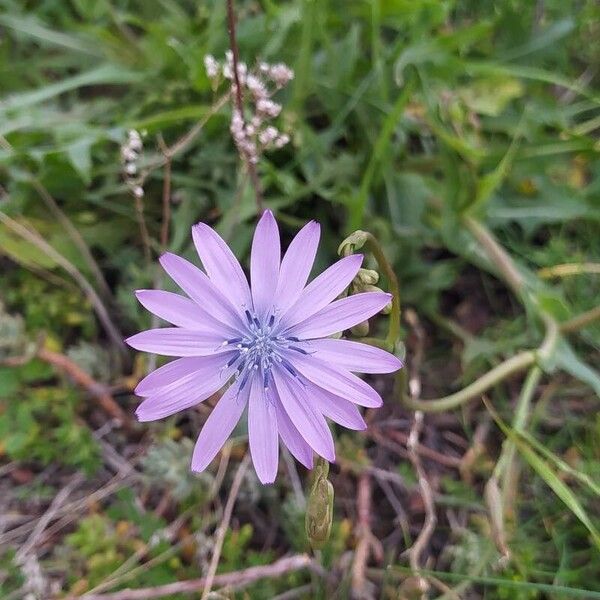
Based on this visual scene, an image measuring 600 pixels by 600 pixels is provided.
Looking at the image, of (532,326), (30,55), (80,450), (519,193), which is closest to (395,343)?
(532,326)

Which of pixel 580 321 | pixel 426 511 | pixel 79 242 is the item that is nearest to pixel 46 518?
pixel 79 242

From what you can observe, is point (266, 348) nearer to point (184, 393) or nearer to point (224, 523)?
point (184, 393)

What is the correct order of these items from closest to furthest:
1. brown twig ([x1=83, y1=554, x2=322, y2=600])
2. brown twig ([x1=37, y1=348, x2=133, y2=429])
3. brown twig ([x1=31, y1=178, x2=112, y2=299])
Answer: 1. brown twig ([x1=83, y1=554, x2=322, y2=600])
2. brown twig ([x1=37, y1=348, x2=133, y2=429])
3. brown twig ([x1=31, y1=178, x2=112, y2=299])

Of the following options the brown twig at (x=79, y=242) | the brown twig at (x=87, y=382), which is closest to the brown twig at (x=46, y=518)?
the brown twig at (x=87, y=382)

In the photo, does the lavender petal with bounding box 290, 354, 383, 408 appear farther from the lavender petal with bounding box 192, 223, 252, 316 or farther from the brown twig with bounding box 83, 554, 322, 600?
the brown twig with bounding box 83, 554, 322, 600

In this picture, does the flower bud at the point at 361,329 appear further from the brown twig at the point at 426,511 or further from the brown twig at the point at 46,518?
the brown twig at the point at 46,518

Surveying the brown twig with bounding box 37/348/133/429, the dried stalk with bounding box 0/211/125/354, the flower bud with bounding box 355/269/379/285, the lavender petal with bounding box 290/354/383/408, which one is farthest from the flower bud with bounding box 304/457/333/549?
the dried stalk with bounding box 0/211/125/354
